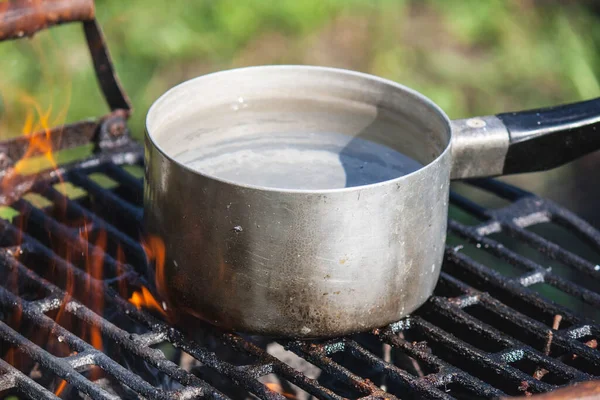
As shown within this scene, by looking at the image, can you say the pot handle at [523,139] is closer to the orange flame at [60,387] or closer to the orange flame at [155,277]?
the orange flame at [155,277]

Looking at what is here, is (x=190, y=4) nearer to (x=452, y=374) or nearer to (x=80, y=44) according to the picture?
(x=80, y=44)

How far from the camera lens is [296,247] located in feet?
3.67

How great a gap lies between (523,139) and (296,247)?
50 cm

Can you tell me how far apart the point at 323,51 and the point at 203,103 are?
228 cm

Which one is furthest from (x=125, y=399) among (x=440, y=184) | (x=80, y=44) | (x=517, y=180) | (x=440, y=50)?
(x=440, y=50)

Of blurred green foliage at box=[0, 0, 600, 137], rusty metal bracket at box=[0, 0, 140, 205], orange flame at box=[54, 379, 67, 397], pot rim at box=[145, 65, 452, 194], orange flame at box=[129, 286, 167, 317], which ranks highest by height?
pot rim at box=[145, 65, 452, 194]

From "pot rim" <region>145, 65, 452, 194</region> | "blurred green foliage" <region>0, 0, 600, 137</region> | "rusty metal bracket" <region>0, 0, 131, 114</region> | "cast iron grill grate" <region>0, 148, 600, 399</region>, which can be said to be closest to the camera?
"pot rim" <region>145, 65, 452, 194</region>

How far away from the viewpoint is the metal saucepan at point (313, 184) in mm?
1116

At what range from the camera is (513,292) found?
4.66 ft

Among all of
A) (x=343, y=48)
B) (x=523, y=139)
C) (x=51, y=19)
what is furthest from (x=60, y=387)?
(x=343, y=48)

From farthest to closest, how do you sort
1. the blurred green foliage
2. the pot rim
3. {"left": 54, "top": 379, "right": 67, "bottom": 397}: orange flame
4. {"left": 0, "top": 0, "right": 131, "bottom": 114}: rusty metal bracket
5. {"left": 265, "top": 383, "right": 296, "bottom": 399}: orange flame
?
the blurred green foliage < {"left": 0, "top": 0, "right": 131, "bottom": 114}: rusty metal bracket < {"left": 265, "top": 383, "right": 296, "bottom": 399}: orange flame < {"left": 54, "top": 379, "right": 67, "bottom": 397}: orange flame < the pot rim

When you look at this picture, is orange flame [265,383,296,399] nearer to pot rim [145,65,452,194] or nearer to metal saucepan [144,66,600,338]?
metal saucepan [144,66,600,338]

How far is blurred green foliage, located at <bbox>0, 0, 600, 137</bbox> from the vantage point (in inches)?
130

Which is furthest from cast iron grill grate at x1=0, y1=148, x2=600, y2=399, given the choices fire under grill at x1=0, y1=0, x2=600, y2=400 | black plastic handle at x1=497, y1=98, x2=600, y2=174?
black plastic handle at x1=497, y1=98, x2=600, y2=174
